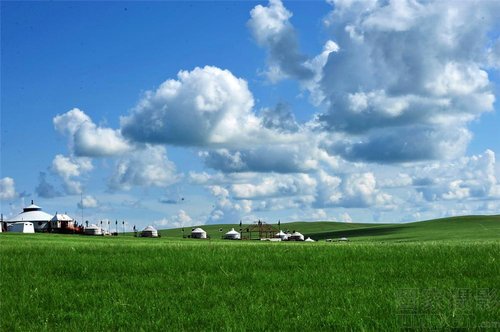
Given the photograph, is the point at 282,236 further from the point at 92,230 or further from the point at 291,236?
the point at 92,230

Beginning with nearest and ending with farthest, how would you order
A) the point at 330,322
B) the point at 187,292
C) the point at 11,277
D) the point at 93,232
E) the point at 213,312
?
the point at 330,322 < the point at 213,312 < the point at 187,292 < the point at 11,277 < the point at 93,232

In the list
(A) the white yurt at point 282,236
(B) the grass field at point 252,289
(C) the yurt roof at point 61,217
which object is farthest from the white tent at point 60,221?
(B) the grass field at point 252,289

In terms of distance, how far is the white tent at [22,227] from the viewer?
141775 mm

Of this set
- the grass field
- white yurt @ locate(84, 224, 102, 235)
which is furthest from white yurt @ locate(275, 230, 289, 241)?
the grass field

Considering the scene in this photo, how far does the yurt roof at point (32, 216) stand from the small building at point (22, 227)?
778cm

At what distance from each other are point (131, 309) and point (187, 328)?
2.61 metres

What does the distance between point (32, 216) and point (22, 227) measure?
43.8 feet

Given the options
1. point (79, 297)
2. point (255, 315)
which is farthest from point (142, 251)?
point (255, 315)

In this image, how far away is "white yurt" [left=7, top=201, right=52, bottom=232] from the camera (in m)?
154

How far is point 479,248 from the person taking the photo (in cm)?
2334

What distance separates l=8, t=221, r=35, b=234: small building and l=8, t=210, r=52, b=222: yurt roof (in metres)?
7.78

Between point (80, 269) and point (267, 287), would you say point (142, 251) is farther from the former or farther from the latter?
point (267, 287)

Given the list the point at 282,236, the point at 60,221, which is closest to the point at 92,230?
the point at 60,221

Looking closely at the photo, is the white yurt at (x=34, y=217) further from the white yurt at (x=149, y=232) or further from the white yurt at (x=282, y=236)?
the white yurt at (x=282, y=236)
